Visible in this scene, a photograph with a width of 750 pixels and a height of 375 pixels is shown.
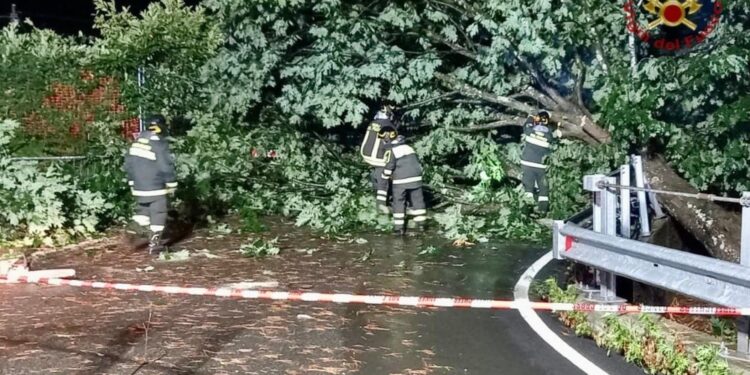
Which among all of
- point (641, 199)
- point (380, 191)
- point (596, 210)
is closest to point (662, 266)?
point (596, 210)

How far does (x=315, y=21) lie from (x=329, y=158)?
2.46 m

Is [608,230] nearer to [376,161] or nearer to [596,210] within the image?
[596,210]

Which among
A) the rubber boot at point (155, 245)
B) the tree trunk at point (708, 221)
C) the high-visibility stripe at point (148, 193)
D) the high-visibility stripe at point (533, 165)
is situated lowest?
the rubber boot at point (155, 245)

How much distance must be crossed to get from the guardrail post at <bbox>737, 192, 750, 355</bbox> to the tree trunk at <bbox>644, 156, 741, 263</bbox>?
4157 millimetres

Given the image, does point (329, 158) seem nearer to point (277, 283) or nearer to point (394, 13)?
point (394, 13)

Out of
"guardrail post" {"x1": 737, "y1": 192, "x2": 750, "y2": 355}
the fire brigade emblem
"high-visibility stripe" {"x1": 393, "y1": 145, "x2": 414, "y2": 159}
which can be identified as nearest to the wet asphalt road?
"guardrail post" {"x1": 737, "y1": 192, "x2": 750, "y2": 355}

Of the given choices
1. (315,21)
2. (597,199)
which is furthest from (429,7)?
(597,199)

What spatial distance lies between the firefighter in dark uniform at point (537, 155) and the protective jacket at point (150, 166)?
17.2ft

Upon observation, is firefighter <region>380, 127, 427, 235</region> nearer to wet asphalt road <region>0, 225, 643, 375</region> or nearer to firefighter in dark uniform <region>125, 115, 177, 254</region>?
wet asphalt road <region>0, 225, 643, 375</region>

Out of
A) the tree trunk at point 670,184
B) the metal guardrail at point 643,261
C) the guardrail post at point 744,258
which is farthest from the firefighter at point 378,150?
the guardrail post at point 744,258

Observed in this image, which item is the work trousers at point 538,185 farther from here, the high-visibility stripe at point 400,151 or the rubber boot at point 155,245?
the rubber boot at point 155,245

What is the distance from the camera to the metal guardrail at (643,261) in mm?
4375

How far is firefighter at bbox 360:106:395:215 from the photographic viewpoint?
1092cm

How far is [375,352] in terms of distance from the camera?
5223 mm
